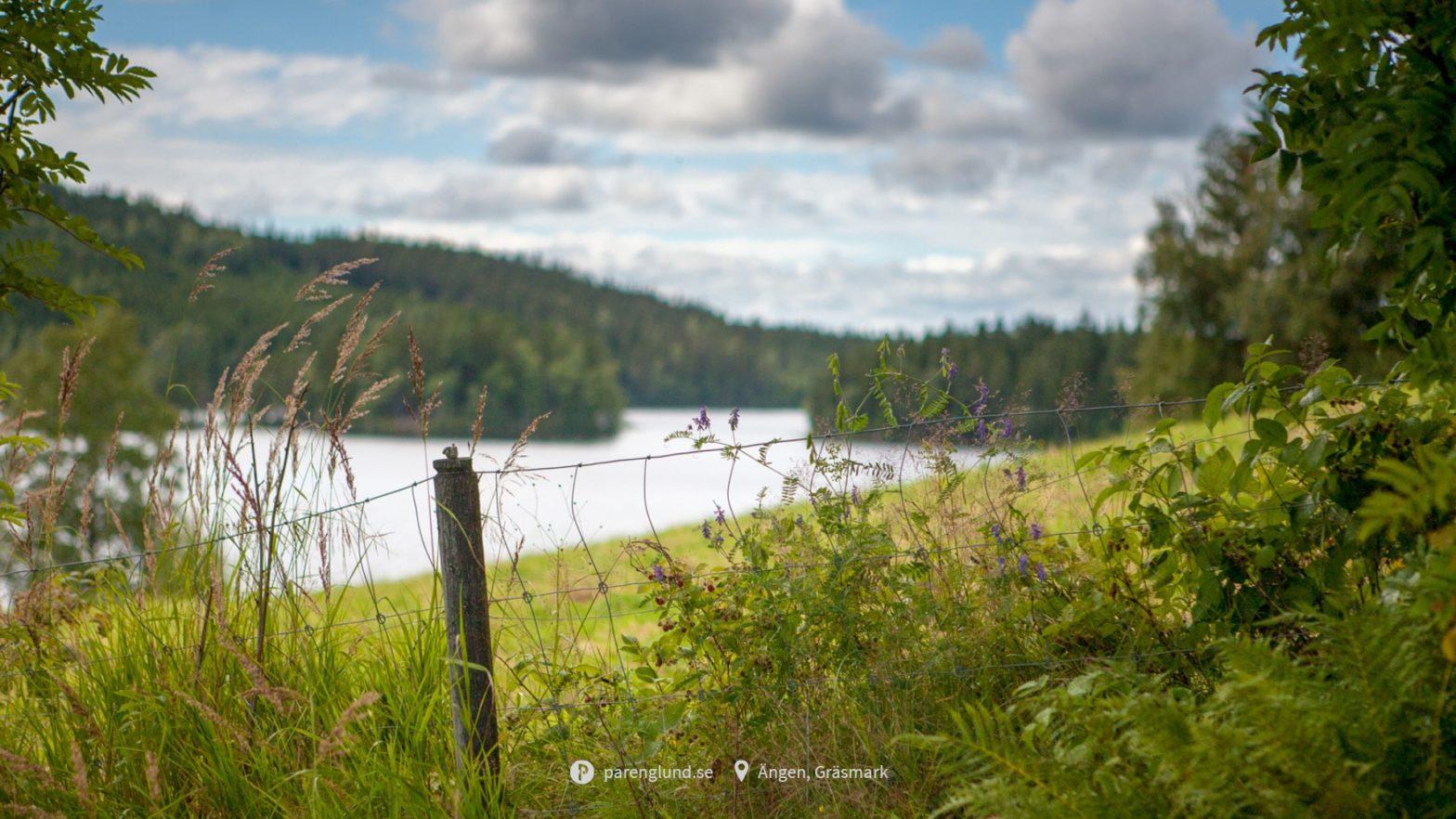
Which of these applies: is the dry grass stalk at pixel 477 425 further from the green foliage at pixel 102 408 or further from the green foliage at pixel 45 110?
the green foliage at pixel 102 408

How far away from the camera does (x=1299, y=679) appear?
2.28m

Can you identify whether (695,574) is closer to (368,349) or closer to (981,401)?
(981,401)

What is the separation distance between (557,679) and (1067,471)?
2.07m

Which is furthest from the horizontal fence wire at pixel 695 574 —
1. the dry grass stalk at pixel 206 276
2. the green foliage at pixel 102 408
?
the green foliage at pixel 102 408

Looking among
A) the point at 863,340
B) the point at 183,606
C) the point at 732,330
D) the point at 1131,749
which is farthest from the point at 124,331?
the point at 732,330

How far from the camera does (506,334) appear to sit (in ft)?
235

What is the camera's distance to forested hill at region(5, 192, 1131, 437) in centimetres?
6019

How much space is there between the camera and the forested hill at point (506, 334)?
197 ft

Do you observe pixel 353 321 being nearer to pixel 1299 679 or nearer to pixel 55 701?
pixel 55 701

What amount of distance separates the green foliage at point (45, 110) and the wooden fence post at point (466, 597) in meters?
1.43

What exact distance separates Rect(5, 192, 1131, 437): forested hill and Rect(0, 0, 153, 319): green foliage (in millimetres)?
39553

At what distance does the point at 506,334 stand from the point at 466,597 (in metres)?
70.0

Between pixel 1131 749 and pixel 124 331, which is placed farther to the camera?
pixel 124 331

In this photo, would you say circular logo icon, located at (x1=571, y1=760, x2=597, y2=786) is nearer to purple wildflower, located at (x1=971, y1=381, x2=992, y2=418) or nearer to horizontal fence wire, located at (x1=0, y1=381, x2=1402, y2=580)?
horizontal fence wire, located at (x1=0, y1=381, x2=1402, y2=580)
